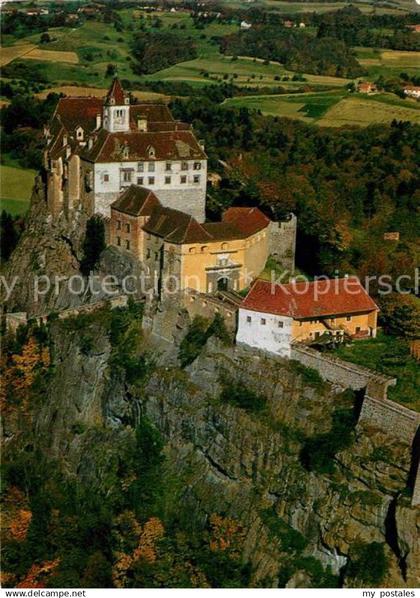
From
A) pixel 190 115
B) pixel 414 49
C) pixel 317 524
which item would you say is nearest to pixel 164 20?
pixel 190 115

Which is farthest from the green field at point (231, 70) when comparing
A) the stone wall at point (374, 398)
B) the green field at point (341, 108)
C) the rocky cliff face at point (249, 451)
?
the stone wall at point (374, 398)

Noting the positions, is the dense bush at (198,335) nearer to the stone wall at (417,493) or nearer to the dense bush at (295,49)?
the stone wall at (417,493)

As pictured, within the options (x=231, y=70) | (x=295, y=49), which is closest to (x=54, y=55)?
(x=231, y=70)

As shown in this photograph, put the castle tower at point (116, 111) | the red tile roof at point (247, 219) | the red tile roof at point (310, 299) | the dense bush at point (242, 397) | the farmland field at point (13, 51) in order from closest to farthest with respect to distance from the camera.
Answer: the dense bush at point (242, 397) → the red tile roof at point (310, 299) → the red tile roof at point (247, 219) → the castle tower at point (116, 111) → the farmland field at point (13, 51)

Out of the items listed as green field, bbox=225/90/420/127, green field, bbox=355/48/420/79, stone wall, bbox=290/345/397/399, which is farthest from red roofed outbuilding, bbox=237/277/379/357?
green field, bbox=355/48/420/79

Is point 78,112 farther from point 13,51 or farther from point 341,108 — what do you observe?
point 341,108

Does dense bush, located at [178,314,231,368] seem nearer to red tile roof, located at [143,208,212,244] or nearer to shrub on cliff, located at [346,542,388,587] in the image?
red tile roof, located at [143,208,212,244]
